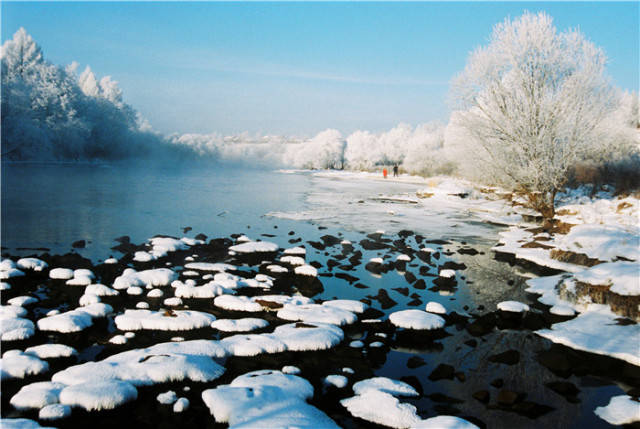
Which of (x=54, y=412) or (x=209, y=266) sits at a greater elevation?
(x=209, y=266)

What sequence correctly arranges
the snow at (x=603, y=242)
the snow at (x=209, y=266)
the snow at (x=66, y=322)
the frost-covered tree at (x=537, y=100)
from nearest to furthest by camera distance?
the snow at (x=66, y=322) < the snow at (x=209, y=266) < the snow at (x=603, y=242) < the frost-covered tree at (x=537, y=100)

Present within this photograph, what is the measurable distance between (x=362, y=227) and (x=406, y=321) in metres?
11.5

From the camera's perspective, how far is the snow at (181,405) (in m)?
4.84

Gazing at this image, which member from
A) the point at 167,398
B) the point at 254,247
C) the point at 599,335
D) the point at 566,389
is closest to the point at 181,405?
the point at 167,398

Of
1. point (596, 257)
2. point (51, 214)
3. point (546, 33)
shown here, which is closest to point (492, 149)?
point (546, 33)

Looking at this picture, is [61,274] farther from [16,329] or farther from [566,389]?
[566,389]

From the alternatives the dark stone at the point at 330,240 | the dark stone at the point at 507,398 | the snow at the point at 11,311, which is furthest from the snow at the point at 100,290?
the dark stone at the point at 330,240

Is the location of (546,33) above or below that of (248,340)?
above

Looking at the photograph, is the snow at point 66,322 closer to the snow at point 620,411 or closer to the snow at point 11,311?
the snow at point 11,311

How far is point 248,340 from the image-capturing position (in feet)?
21.6

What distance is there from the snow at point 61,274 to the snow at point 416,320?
736cm

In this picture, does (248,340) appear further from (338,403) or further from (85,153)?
(85,153)

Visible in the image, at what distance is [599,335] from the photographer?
7281mm

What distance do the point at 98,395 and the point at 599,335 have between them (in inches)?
306
